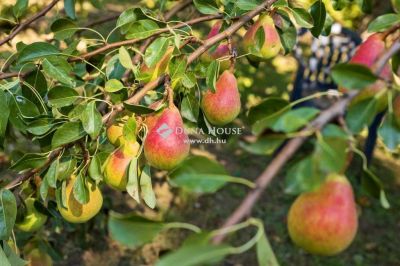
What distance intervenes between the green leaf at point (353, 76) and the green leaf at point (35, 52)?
24.2 inches

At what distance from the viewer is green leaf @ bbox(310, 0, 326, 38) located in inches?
41.2

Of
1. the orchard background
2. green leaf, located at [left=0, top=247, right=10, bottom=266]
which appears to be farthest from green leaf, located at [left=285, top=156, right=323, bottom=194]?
green leaf, located at [left=0, top=247, right=10, bottom=266]

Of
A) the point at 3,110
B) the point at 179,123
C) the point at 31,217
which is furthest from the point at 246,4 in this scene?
the point at 31,217

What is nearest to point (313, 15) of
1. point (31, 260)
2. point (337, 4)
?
point (337, 4)

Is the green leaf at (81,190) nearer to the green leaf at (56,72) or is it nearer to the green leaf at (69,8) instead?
the green leaf at (56,72)

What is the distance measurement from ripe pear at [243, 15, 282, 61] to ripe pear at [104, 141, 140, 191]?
31 centimetres

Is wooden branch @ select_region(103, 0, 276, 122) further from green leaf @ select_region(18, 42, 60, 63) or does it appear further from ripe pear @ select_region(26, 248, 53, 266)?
ripe pear @ select_region(26, 248, 53, 266)

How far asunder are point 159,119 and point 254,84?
2.79m

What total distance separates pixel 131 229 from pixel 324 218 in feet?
0.74

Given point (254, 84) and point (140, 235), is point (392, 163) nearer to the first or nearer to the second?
point (254, 84)

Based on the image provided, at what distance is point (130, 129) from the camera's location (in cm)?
84

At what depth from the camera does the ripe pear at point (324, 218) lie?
57 centimetres

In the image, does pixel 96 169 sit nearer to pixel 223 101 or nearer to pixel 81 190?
pixel 81 190

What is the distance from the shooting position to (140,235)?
0.51 metres
